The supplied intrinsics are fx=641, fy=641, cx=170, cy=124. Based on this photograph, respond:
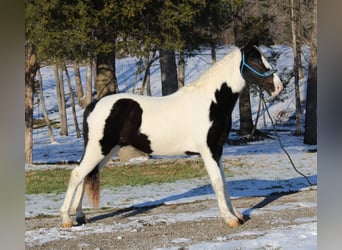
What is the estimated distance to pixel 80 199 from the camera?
340 centimetres

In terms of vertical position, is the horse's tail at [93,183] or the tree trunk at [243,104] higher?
the tree trunk at [243,104]

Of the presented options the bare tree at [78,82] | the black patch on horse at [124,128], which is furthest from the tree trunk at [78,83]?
the black patch on horse at [124,128]

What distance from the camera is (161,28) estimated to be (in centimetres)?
354

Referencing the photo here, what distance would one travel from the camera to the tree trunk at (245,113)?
3486 millimetres

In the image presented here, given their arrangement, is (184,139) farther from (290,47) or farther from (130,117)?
(290,47)

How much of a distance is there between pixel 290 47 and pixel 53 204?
1.57 meters

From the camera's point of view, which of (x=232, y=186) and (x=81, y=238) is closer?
(x=81, y=238)

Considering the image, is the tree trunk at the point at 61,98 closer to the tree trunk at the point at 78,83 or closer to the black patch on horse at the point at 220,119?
the tree trunk at the point at 78,83

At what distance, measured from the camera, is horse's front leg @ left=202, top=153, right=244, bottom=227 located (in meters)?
3.32

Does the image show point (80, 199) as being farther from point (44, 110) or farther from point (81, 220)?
point (44, 110)

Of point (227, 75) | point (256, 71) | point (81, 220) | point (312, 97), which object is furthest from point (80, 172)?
point (312, 97)

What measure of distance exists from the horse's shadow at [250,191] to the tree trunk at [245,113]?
0.93 feet

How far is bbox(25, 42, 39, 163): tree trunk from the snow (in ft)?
0.11
